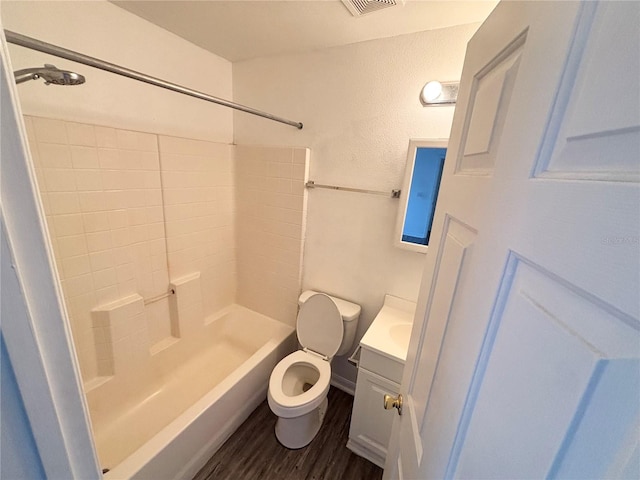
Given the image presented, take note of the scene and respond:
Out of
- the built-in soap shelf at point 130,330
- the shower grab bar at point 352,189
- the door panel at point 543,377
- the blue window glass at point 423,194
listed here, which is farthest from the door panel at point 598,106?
the built-in soap shelf at point 130,330

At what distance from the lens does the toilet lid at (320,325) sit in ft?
5.51

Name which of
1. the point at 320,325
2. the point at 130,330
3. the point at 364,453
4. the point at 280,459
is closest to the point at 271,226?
the point at 320,325

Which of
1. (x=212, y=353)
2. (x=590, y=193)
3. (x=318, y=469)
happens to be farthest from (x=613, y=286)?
(x=212, y=353)

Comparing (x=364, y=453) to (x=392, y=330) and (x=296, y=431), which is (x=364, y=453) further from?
(x=392, y=330)

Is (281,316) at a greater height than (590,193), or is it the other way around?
(590,193)

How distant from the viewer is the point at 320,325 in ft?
5.72

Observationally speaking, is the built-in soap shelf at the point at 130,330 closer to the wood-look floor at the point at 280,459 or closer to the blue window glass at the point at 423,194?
A: the wood-look floor at the point at 280,459

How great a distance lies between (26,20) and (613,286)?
1.96 m

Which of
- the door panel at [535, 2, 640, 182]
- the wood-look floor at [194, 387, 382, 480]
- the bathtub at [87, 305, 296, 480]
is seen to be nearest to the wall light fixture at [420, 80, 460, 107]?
the door panel at [535, 2, 640, 182]

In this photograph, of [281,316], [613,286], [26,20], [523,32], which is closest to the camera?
[613,286]

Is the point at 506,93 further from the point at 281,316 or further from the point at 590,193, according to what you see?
the point at 281,316

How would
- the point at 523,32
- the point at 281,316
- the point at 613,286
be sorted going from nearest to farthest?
the point at 613,286 < the point at 523,32 < the point at 281,316

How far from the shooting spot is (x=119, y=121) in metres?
1.38

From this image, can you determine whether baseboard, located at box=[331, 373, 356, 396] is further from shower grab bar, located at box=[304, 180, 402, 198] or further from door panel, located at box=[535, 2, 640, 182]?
door panel, located at box=[535, 2, 640, 182]
